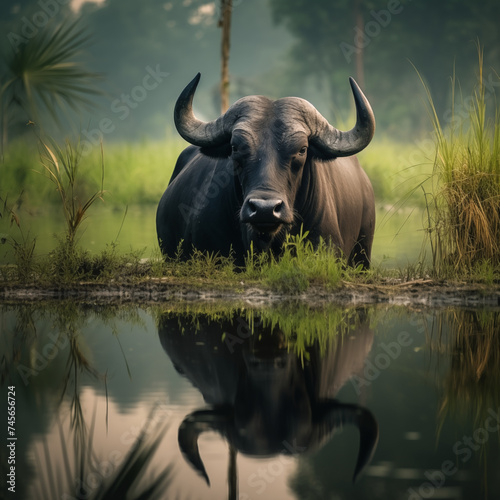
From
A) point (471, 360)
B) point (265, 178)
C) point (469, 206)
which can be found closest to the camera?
point (471, 360)

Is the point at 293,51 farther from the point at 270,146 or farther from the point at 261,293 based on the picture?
the point at 261,293

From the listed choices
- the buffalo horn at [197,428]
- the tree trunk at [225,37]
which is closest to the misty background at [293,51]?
the tree trunk at [225,37]

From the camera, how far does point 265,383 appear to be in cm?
489

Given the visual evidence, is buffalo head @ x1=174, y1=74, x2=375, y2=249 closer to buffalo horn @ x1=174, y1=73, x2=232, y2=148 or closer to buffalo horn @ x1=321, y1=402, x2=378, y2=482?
buffalo horn @ x1=174, y1=73, x2=232, y2=148

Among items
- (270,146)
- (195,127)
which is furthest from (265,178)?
(195,127)

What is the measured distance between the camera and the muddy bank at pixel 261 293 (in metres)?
7.94

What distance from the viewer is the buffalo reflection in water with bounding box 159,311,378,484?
3965mm

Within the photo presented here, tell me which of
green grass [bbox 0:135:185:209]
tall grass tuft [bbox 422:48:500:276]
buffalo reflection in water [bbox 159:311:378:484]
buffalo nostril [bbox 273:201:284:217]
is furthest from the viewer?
green grass [bbox 0:135:185:209]

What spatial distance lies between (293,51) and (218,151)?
49673 millimetres

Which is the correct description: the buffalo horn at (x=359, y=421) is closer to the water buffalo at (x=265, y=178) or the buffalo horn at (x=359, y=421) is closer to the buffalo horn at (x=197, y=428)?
the buffalo horn at (x=197, y=428)

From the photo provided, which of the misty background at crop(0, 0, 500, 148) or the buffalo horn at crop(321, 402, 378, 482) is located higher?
the misty background at crop(0, 0, 500, 148)

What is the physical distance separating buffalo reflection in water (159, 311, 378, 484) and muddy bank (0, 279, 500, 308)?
3.10 feet

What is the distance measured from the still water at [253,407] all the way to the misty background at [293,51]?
2351 cm

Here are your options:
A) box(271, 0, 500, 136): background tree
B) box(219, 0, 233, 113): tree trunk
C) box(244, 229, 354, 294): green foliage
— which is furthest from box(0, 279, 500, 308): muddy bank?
box(271, 0, 500, 136): background tree
